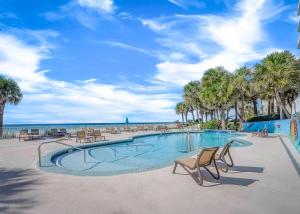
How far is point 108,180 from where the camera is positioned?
596cm

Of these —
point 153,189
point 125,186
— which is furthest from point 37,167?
point 153,189

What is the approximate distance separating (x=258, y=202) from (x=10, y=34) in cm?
1236

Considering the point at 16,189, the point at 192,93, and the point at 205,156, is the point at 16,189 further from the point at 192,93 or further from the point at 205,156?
the point at 192,93

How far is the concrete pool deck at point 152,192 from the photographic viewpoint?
410 cm

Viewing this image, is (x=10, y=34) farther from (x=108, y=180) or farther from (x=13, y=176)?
(x=108, y=180)

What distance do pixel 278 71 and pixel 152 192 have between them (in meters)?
25.0

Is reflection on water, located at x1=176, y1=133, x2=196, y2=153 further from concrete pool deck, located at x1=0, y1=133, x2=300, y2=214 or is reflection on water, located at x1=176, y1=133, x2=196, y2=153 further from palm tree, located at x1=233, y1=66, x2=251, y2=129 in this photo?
palm tree, located at x1=233, y1=66, x2=251, y2=129

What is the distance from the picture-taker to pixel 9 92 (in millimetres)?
25109

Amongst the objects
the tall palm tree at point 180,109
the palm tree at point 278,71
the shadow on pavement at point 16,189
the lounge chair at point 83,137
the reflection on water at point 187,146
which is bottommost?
the reflection on water at point 187,146

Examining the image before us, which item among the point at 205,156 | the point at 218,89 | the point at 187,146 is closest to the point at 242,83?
the point at 218,89

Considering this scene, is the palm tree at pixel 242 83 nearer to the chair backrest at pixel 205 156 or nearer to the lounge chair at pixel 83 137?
the lounge chair at pixel 83 137

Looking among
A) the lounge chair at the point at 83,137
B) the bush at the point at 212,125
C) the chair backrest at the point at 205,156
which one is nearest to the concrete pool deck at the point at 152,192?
the chair backrest at the point at 205,156

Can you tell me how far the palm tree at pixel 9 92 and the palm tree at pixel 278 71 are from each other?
24196 mm

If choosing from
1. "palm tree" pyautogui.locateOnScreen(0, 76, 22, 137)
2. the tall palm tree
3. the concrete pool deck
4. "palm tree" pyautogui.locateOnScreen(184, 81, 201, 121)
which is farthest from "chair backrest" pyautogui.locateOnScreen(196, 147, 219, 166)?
the tall palm tree
